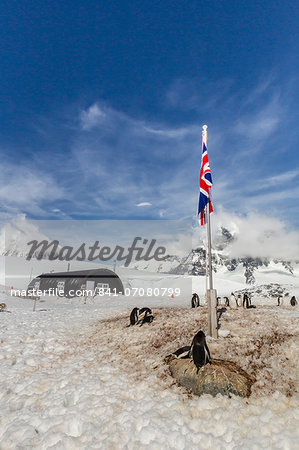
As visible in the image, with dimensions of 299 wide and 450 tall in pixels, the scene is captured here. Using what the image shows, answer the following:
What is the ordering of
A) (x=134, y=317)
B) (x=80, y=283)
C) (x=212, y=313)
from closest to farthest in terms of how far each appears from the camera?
(x=212, y=313), (x=134, y=317), (x=80, y=283)

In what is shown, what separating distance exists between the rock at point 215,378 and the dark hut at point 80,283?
33.7 m

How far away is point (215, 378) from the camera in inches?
240

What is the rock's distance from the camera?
19.5 feet

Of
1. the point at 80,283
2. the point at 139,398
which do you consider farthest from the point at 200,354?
the point at 80,283

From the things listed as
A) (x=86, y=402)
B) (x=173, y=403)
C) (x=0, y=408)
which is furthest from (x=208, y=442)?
(x=0, y=408)

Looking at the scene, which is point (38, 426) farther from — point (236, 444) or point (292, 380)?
point (292, 380)

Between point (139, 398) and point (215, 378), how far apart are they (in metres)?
1.93

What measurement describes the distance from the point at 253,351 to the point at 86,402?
17.2 ft

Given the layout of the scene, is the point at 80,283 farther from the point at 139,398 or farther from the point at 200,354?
the point at 200,354

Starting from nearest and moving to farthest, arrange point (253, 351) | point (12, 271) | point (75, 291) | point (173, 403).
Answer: point (173, 403) < point (253, 351) < point (75, 291) < point (12, 271)

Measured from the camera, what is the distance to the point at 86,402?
5992 mm

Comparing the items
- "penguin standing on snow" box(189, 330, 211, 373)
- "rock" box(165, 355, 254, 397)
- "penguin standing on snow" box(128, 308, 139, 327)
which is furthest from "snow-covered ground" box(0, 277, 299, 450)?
"penguin standing on snow" box(128, 308, 139, 327)

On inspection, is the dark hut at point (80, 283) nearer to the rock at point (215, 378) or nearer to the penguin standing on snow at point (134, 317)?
the penguin standing on snow at point (134, 317)

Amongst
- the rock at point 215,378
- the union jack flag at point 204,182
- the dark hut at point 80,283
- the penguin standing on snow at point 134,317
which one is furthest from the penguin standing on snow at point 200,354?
the dark hut at point 80,283
